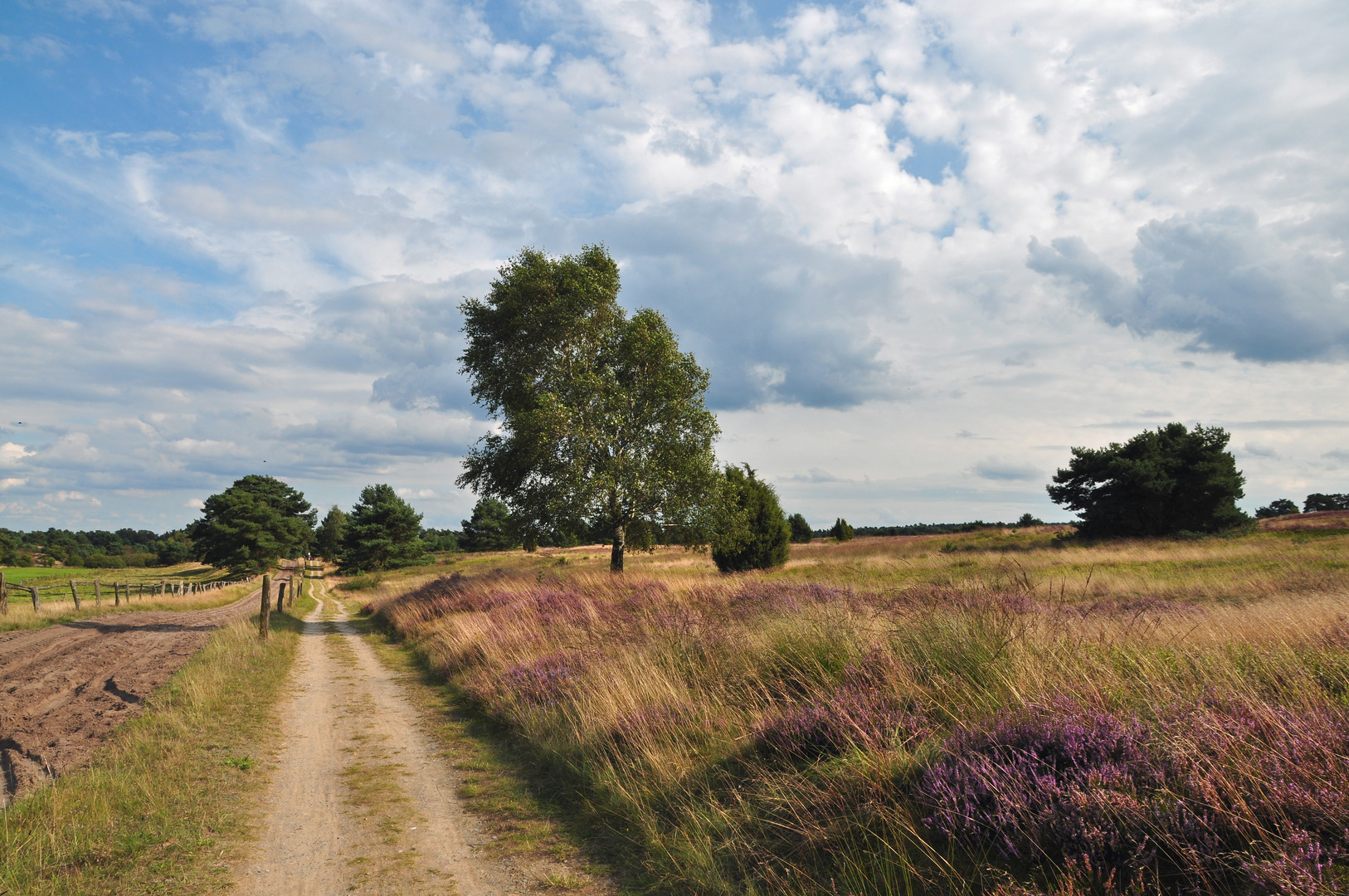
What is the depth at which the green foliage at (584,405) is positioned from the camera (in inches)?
884

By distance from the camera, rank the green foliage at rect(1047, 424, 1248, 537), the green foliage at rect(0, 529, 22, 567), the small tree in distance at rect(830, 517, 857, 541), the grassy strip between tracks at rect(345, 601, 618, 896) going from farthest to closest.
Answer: the green foliage at rect(0, 529, 22, 567) < the small tree in distance at rect(830, 517, 857, 541) < the green foliage at rect(1047, 424, 1248, 537) < the grassy strip between tracks at rect(345, 601, 618, 896)

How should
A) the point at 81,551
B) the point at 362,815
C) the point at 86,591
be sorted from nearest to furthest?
the point at 362,815 → the point at 86,591 → the point at 81,551

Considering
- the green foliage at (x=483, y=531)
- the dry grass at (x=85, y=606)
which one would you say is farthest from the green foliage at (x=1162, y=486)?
the green foliage at (x=483, y=531)

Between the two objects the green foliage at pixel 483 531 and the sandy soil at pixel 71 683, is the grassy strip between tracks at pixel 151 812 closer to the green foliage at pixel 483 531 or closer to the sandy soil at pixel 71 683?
the sandy soil at pixel 71 683

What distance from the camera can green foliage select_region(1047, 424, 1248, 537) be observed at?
3988 centimetres

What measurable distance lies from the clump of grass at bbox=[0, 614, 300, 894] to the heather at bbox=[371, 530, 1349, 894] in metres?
3.20

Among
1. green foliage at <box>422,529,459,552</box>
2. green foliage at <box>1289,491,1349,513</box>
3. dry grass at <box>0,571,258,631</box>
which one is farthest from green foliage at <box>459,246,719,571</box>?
green foliage at <box>422,529,459,552</box>

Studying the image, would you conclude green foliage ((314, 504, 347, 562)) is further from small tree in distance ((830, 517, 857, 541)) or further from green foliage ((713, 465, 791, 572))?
green foliage ((713, 465, 791, 572))

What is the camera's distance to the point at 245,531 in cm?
7262

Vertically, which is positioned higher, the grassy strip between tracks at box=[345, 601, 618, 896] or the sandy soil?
the sandy soil

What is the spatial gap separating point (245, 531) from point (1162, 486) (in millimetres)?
86470

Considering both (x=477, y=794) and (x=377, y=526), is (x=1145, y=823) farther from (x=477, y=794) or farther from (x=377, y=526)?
(x=377, y=526)

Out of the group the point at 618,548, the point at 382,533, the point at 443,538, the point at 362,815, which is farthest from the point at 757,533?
the point at 443,538

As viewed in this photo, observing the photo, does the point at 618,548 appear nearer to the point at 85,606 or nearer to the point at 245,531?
the point at 85,606
